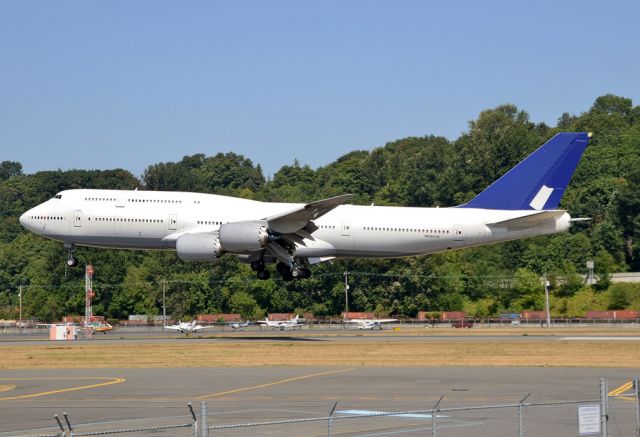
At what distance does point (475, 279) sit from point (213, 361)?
3462 inches

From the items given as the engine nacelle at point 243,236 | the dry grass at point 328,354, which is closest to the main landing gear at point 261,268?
the engine nacelle at point 243,236

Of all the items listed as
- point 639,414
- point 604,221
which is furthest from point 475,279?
point 639,414

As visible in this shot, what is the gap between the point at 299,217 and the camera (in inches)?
2395

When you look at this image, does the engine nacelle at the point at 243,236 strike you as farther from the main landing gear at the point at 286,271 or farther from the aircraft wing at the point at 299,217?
the main landing gear at the point at 286,271

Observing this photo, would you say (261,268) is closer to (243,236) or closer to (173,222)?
(243,236)

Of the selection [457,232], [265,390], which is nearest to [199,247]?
[457,232]

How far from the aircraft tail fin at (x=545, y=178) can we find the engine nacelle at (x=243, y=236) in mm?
14413

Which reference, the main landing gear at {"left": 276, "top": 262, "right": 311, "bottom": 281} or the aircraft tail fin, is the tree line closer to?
the aircraft tail fin

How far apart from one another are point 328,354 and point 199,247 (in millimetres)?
13544

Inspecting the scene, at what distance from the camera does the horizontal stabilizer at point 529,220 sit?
2464 inches

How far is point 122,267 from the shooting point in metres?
147

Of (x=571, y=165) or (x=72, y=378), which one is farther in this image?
(x=571, y=165)

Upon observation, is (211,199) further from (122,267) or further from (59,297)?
(122,267)

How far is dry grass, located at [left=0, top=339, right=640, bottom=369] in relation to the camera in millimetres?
46875
